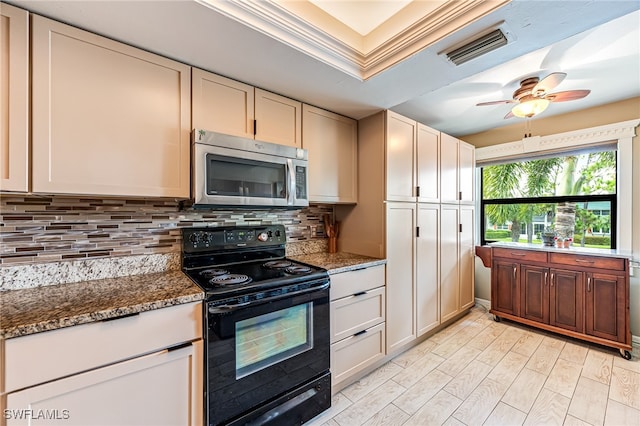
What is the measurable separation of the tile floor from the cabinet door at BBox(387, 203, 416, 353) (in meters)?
0.24

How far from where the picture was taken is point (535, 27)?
49.9 inches

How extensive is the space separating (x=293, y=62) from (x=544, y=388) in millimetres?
2816

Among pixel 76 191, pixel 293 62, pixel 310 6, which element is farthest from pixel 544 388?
pixel 76 191

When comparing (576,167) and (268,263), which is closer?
(268,263)

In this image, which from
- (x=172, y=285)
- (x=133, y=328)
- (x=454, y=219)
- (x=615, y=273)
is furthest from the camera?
(x=454, y=219)

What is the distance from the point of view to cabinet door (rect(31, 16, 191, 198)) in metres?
1.20

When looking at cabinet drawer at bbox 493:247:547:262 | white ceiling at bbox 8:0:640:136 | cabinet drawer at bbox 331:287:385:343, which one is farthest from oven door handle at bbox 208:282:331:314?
cabinet drawer at bbox 493:247:547:262

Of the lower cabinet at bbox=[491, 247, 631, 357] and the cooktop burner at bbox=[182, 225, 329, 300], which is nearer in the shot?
the cooktop burner at bbox=[182, 225, 329, 300]

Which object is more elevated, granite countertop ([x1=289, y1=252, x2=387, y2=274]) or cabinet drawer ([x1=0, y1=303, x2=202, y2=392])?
granite countertop ([x1=289, y1=252, x2=387, y2=274])

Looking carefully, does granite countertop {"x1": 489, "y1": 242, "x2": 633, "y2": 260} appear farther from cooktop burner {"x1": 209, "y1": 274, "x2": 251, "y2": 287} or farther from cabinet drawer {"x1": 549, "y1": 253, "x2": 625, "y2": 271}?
cooktop burner {"x1": 209, "y1": 274, "x2": 251, "y2": 287}

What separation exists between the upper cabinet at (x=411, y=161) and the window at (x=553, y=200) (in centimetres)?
139

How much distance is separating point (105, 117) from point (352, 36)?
147cm

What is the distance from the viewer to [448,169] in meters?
2.86

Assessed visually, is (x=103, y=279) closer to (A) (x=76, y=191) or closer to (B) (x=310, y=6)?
(A) (x=76, y=191)
